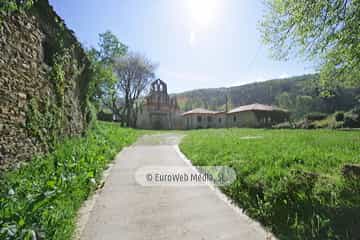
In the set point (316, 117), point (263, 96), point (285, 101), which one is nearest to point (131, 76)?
point (316, 117)

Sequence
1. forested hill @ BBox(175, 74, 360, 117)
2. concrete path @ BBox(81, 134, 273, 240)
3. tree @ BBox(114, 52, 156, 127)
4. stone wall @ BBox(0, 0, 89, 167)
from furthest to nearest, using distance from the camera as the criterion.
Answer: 1. forested hill @ BBox(175, 74, 360, 117)
2. tree @ BBox(114, 52, 156, 127)
3. stone wall @ BBox(0, 0, 89, 167)
4. concrete path @ BBox(81, 134, 273, 240)

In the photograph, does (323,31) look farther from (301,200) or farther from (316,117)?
(316,117)

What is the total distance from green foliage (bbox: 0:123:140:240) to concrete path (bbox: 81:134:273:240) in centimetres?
29

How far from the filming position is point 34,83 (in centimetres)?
455

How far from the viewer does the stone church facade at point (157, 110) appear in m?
32.6

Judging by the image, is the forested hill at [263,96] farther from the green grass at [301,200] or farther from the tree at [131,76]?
the green grass at [301,200]

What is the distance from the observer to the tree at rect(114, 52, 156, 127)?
2964 cm

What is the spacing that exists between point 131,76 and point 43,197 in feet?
96.9

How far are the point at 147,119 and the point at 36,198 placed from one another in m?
31.3

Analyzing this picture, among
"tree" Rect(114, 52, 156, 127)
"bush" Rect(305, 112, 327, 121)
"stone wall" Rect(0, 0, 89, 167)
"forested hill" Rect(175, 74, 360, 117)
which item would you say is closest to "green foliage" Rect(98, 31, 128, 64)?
"tree" Rect(114, 52, 156, 127)

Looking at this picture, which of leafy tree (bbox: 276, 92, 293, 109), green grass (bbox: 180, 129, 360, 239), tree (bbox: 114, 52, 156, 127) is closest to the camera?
green grass (bbox: 180, 129, 360, 239)

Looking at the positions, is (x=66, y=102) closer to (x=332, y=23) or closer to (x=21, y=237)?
(x=21, y=237)

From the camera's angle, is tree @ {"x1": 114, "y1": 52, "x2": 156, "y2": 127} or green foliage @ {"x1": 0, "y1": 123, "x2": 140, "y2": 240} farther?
tree @ {"x1": 114, "y1": 52, "x2": 156, "y2": 127}

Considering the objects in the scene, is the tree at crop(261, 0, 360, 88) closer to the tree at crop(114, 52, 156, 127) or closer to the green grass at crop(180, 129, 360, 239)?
the green grass at crop(180, 129, 360, 239)
